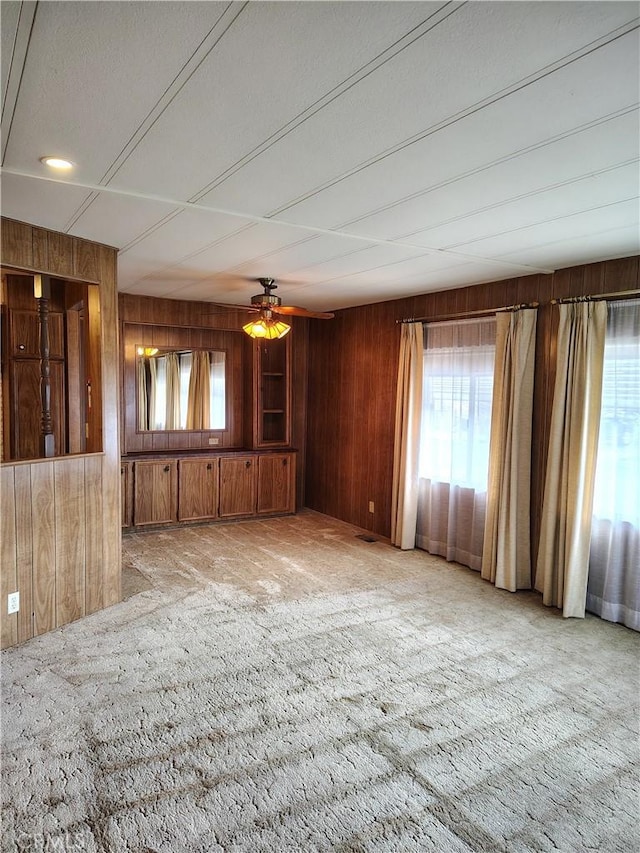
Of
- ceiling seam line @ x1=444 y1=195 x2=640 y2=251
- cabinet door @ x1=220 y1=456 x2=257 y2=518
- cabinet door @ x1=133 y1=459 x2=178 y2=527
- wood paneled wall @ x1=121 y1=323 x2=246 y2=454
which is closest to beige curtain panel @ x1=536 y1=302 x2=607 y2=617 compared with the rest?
ceiling seam line @ x1=444 y1=195 x2=640 y2=251

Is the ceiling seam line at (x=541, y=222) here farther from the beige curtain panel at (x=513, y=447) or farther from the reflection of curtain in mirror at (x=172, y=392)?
the reflection of curtain in mirror at (x=172, y=392)

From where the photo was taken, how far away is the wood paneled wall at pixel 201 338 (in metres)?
6.16

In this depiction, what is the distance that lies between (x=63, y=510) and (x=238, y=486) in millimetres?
2982

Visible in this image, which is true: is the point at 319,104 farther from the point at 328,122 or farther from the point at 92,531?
the point at 92,531

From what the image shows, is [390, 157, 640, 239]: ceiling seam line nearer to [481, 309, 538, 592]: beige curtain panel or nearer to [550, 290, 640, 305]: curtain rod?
[550, 290, 640, 305]: curtain rod

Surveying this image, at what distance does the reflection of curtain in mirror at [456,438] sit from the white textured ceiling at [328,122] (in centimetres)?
150

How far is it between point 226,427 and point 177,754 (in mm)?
4702

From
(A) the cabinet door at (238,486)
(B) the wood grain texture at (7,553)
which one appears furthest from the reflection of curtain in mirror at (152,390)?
(B) the wood grain texture at (7,553)

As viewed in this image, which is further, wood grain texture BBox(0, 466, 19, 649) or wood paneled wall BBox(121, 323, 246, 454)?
wood paneled wall BBox(121, 323, 246, 454)

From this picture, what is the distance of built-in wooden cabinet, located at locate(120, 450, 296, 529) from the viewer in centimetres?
591

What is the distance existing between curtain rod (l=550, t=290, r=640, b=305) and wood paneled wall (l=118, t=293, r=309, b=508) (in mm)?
3106

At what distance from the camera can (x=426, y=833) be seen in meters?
2.03

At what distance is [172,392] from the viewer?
6461mm

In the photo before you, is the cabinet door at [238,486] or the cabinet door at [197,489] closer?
the cabinet door at [197,489]
